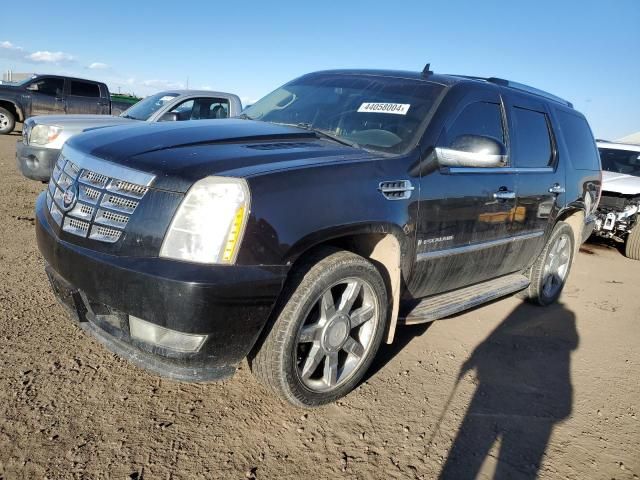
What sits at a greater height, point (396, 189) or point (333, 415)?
point (396, 189)

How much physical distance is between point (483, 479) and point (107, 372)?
6.75 ft

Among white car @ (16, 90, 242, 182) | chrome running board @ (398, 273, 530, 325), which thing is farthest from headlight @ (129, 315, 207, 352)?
white car @ (16, 90, 242, 182)

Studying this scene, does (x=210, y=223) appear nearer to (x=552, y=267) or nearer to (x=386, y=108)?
(x=386, y=108)

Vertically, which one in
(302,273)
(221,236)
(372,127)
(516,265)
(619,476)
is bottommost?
(619,476)

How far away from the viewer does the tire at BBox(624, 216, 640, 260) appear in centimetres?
744

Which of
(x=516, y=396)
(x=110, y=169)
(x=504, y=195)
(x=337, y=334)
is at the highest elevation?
(x=110, y=169)

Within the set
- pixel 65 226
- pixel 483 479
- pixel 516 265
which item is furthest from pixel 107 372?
pixel 516 265

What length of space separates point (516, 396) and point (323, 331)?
1.42m

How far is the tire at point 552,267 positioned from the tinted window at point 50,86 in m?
14.5

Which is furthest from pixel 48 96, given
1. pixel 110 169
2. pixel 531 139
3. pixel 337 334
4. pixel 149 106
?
pixel 337 334

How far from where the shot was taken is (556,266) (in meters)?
4.91

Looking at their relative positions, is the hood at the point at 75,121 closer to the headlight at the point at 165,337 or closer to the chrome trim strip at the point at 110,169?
the chrome trim strip at the point at 110,169

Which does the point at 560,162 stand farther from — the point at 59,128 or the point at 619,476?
the point at 59,128

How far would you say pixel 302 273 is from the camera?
2393 millimetres
